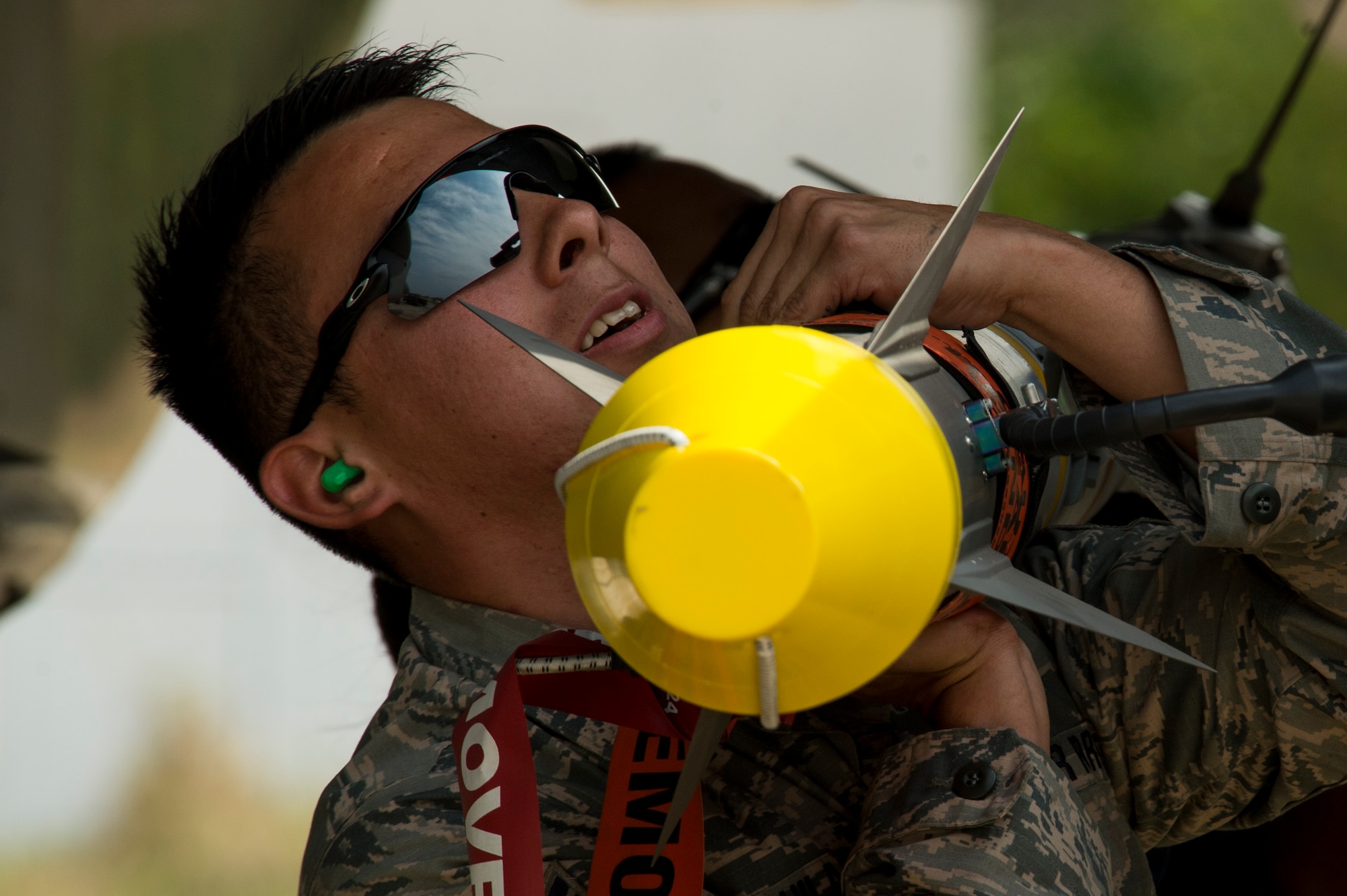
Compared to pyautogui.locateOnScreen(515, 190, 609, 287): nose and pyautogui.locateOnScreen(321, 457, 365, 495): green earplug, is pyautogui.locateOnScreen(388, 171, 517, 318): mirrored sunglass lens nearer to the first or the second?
pyautogui.locateOnScreen(515, 190, 609, 287): nose

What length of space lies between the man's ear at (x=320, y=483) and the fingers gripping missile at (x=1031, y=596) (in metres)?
0.83

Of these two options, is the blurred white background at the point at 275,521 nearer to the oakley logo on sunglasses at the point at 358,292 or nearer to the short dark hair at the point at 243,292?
the short dark hair at the point at 243,292

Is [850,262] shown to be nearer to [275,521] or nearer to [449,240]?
[449,240]

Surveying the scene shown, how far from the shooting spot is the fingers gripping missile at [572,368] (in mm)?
801

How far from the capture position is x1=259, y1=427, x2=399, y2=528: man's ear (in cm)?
143

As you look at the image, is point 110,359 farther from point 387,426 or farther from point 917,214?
point 917,214

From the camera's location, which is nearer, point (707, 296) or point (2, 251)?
point (707, 296)

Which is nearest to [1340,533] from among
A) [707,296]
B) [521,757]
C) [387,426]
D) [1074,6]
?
[521,757]

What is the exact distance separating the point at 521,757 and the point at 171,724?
3.68 meters

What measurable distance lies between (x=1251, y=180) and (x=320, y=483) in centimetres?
192

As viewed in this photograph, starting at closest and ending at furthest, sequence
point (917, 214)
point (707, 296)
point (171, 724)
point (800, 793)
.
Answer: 1. point (917, 214)
2. point (800, 793)
3. point (707, 296)
4. point (171, 724)

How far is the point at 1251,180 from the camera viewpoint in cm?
239

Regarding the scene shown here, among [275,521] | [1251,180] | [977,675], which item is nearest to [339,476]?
[977,675]

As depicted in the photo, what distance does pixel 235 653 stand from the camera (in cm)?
446
